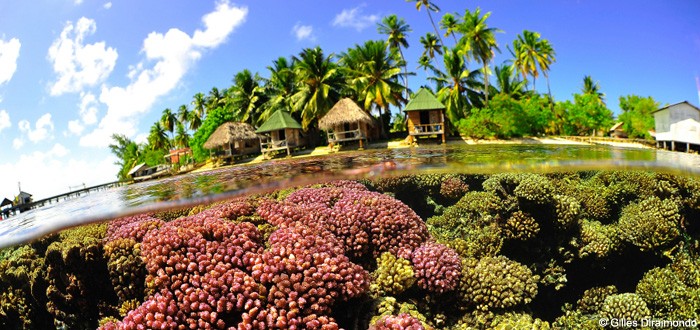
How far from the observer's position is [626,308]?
4297 mm

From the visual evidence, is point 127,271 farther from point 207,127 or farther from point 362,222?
point 207,127

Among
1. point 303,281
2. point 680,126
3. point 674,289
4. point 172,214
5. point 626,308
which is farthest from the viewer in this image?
point 680,126

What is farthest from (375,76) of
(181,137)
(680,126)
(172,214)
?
(181,137)

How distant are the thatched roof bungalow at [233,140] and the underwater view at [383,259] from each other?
26.5m

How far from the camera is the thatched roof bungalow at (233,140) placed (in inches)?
1278

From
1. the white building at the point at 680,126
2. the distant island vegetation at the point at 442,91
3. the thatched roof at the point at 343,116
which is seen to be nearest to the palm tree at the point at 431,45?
the distant island vegetation at the point at 442,91

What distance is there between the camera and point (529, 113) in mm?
28938

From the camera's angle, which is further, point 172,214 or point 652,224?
point 172,214

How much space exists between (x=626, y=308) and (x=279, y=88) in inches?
1492

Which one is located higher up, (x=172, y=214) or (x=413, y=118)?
(x=413, y=118)

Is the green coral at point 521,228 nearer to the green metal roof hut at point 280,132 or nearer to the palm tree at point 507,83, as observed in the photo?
the green metal roof hut at point 280,132

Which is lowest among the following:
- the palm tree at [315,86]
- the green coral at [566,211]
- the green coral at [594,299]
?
the green coral at [594,299]

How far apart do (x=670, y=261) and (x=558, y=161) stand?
13.5ft

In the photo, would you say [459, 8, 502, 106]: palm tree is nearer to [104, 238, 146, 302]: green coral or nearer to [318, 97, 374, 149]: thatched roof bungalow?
[318, 97, 374, 149]: thatched roof bungalow
